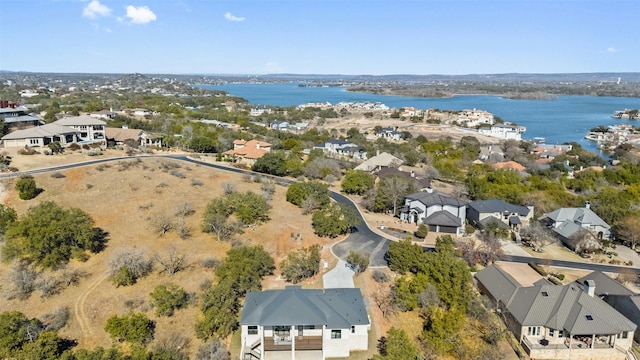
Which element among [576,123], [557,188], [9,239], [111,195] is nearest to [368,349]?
[9,239]

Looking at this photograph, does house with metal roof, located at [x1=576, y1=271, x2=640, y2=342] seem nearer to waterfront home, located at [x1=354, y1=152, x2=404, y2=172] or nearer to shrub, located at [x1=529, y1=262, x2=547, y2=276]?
shrub, located at [x1=529, y1=262, x2=547, y2=276]

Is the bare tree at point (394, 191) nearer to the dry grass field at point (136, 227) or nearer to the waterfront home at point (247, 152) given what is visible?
the dry grass field at point (136, 227)

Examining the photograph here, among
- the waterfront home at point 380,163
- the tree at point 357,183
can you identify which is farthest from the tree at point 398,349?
the waterfront home at point 380,163

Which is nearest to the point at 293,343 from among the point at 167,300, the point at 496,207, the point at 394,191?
the point at 167,300

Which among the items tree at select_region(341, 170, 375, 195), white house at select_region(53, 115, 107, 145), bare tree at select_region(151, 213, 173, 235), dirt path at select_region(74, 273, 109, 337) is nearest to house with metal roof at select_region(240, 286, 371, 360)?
dirt path at select_region(74, 273, 109, 337)

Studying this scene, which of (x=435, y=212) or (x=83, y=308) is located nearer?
(x=83, y=308)

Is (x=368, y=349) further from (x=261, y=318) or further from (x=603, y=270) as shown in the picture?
(x=603, y=270)

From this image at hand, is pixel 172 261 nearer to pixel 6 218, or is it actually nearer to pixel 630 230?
pixel 6 218
